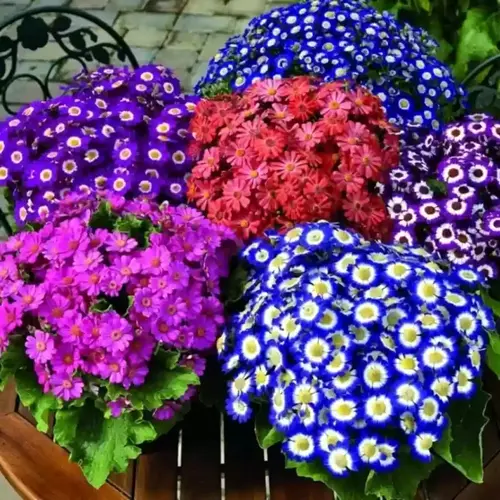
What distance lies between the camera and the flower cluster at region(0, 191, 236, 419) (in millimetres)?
1010

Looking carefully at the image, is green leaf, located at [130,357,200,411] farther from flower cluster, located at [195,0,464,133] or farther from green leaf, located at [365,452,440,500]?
flower cluster, located at [195,0,464,133]

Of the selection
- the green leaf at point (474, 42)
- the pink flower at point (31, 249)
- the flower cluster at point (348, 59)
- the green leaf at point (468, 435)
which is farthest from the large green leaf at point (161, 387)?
the green leaf at point (474, 42)

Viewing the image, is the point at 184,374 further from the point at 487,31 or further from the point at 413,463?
the point at 487,31

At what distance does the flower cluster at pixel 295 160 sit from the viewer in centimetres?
120

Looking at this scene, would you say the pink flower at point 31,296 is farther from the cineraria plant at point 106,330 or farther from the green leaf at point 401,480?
the green leaf at point 401,480

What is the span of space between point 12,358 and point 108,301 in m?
0.15

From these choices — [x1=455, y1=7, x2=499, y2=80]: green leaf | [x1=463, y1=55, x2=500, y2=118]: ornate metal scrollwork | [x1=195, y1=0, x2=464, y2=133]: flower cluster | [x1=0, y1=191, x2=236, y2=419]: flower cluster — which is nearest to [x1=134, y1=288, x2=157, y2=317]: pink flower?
[x1=0, y1=191, x2=236, y2=419]: flower cluster

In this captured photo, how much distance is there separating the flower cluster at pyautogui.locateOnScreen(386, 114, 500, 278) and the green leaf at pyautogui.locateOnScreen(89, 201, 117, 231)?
0.44 meters

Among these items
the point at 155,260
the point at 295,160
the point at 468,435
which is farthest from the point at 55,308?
the point at 468,435

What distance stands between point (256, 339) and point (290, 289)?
0.08m

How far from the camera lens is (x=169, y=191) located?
135 centimetres

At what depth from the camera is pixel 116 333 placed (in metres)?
1.00

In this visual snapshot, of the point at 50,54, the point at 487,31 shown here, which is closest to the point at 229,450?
the point at 487,31

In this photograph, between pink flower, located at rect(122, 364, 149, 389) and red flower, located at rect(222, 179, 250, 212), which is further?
red flower, located at rect(222, 179, 250, 212)
